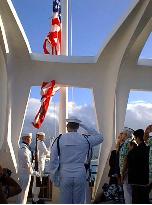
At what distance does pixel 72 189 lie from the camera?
5352 millimetres

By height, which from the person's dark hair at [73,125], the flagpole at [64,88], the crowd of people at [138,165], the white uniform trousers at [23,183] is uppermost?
the flagpole at [64,88]

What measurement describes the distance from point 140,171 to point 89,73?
604 cm

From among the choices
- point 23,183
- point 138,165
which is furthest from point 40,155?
point 138,165

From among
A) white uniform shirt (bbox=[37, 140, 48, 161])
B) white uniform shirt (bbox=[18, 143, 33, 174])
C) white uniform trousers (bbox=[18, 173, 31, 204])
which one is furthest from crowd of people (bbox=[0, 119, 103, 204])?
white uniform shirt (bbox=[37, 140, 48, 161])

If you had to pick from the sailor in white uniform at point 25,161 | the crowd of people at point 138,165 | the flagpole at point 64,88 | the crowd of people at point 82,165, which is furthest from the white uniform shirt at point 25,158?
the flagpole at point 64,88

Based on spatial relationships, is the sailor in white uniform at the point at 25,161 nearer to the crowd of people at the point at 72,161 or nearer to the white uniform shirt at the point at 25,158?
the white uniform shirt at the point at 25,158

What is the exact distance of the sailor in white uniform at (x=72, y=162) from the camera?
209 inches

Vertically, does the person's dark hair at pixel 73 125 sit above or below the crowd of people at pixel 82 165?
above

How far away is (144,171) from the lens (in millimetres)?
6090

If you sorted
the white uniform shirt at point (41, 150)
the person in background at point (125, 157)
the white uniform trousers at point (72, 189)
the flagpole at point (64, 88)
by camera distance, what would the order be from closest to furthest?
1. the white uniform trousers at point (72, 189)
2. the person in background at point (125, 157)
3. the white uniform shirt at point (41, 150)
4. the flagpole at point (64, 88)

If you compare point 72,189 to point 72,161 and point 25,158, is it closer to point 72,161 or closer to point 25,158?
point 72,161

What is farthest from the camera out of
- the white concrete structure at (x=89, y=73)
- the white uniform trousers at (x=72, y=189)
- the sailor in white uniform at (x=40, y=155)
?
the white concrete structure at (x=89, y=73)

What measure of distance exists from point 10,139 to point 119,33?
435 cm

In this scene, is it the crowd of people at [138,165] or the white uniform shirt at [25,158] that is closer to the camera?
the crowd of people at [138,165]
